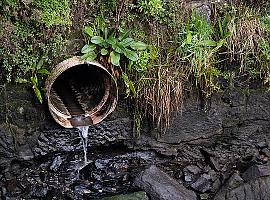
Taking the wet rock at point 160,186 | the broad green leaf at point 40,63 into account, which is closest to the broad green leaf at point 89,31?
the broad green leaf at point 40,63

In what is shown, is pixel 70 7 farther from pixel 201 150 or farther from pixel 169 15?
pixel 201 150

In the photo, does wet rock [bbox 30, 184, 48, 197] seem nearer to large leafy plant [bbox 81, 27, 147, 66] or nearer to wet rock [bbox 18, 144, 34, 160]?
wet rock [bbox 18, 144, 34, 160]

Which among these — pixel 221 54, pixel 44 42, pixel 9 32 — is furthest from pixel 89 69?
pixel 221 54

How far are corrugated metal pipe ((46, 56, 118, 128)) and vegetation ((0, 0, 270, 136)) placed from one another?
0.46 ft

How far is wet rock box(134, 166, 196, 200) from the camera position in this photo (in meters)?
4.71

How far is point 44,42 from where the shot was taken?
468cm

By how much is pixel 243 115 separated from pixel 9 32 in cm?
293

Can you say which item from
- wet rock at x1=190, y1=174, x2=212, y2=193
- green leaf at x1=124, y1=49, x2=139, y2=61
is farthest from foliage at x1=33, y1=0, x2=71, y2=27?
wet rock at x1=190, y1=174, x2=212, y2=193

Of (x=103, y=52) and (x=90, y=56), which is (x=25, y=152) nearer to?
(x=90, y=56)

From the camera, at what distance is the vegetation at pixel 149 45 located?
4.60 meters

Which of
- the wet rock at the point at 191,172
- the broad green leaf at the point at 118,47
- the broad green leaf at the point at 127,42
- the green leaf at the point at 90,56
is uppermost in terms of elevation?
the broad green leaf at the point at 127,42

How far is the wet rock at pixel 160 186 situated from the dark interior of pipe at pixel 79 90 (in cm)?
97

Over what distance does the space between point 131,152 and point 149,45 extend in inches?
50.6

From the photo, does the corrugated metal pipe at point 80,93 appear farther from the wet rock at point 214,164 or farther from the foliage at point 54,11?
the wet rock at point 214,164
